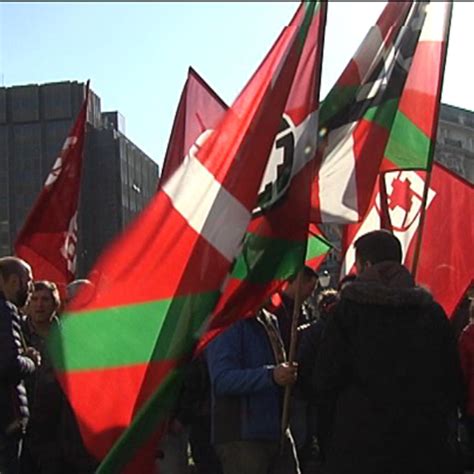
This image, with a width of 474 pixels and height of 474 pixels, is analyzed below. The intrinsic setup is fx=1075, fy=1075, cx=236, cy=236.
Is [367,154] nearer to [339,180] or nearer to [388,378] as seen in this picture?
[339,180]

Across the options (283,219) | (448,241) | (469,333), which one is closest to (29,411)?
(283,219)

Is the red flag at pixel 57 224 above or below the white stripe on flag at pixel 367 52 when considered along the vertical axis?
below

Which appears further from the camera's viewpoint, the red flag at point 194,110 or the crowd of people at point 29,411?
the red flag at point 194,110

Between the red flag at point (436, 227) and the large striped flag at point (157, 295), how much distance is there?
64.3 inches

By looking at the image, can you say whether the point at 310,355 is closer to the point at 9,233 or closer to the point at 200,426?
the point at 200,426

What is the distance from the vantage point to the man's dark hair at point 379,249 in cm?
441

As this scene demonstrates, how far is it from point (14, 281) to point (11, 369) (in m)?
0.56

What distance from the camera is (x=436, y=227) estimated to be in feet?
26.1

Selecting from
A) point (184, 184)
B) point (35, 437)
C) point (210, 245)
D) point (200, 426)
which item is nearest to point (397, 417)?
point (210, 245)

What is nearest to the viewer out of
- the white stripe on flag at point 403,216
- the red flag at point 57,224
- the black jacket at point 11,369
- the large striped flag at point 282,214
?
the large striped flag at point 282,214

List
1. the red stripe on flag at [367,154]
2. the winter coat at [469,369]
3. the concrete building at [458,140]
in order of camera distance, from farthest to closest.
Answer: the concrete building at [458,140] < the winter coat at [469,369] < the red stripe on flag at [367,154]

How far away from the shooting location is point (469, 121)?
6962 centimetres

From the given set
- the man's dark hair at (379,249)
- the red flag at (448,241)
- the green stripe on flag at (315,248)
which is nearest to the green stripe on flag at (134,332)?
the man's dark hair at (379,249)

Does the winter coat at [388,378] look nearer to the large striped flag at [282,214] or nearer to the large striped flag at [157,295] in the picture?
the large striped flag at [282,214]
